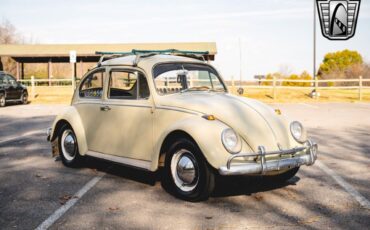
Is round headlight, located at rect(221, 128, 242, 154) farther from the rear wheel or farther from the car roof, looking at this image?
the rear wheel

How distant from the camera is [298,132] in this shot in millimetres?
5875

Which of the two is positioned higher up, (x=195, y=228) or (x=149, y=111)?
(x=149, y=111)

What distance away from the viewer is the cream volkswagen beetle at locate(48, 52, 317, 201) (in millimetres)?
5172

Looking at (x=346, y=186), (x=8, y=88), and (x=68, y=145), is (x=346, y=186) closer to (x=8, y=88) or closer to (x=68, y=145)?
(x=68, y=145)

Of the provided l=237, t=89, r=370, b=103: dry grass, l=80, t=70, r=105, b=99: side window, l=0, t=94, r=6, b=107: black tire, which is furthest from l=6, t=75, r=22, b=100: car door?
l=80, t=70, r=105, b=99: side window

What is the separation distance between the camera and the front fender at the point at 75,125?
23.1 feet

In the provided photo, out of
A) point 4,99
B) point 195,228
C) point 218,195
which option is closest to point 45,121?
point 4,99

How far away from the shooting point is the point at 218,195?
5.66 m

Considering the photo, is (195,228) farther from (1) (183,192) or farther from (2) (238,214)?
(1) (183,192)

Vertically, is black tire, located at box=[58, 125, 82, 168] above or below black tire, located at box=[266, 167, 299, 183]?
above

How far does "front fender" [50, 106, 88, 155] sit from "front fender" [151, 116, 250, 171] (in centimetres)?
209

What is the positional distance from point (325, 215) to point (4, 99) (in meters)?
21.5

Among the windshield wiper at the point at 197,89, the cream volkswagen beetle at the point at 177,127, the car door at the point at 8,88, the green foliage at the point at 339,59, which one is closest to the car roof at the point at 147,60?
the cream volkswagen beetle at the point at 177,127

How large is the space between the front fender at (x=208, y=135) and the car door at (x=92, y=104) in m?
1.79
